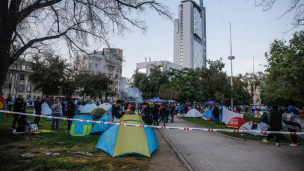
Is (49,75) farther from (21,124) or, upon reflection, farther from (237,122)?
(237,122)

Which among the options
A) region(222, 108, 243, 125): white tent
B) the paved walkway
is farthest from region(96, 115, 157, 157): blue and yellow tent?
region(222, 108, 243, 125): white tent

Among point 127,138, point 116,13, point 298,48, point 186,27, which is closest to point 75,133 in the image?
point 127,138

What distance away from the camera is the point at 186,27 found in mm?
117625

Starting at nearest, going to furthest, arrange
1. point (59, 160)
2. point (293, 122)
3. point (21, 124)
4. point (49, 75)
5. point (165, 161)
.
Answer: point (59, 160)
point (165, 161)
point (293, 122)
point (21, 124)
point (49, 75)

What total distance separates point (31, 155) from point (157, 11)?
675 centimetres

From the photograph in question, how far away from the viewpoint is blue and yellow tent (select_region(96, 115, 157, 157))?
5891 millimetres

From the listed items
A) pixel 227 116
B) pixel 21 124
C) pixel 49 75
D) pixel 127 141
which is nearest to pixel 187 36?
pixel 49 75

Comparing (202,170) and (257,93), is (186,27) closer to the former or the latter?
(257,93)

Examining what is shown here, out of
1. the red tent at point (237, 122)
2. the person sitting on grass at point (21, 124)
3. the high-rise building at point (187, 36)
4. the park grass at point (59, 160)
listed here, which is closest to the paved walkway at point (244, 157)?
the park grass at point (59, 160)

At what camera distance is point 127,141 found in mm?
6035

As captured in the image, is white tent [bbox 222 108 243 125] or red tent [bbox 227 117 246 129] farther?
white tent [bbox 222 108 243 125]

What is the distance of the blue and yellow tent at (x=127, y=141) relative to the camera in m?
5.89

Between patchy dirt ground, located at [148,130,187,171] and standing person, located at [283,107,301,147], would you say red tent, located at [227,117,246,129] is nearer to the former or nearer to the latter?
standing person, located at [283,107,301,147]

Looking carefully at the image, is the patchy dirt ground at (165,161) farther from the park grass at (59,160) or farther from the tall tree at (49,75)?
the tall tree at (49,75)
